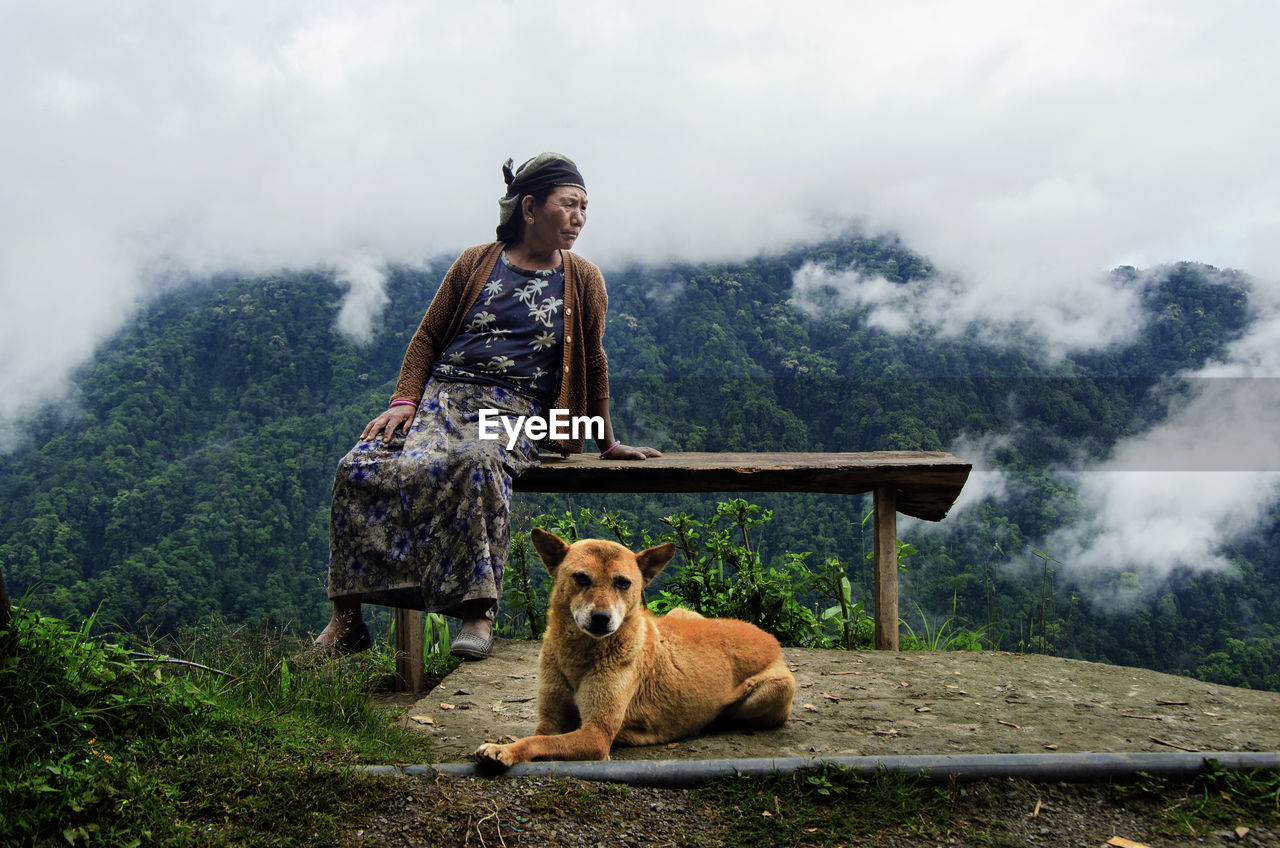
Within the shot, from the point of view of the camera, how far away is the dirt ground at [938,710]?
3.59 m

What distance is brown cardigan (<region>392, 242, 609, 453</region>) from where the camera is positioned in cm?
495

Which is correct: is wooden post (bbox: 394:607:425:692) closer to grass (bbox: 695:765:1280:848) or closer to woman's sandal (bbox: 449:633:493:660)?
woman's sandal (bbox: 449:633:493:660)

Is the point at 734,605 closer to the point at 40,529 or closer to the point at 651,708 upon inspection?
the point at 651,708

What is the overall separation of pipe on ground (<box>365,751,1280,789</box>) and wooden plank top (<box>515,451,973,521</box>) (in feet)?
7.58

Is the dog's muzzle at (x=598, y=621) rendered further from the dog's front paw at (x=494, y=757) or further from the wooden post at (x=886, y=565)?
the wooden post at (x=886, y=565)

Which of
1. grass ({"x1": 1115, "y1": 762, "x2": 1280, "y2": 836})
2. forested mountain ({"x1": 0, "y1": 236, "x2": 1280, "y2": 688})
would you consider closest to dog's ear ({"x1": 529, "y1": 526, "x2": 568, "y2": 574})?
grass ({"x1": 1115, "y1": 762, "x2": 1280, "y2": 836})

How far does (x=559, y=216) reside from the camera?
498 cm

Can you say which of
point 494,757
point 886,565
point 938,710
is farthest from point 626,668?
point 886,565

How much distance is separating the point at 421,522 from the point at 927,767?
2.74 metres

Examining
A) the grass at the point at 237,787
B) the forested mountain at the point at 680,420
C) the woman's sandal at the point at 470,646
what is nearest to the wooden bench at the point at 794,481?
the woman's sandal at the point at 470,646

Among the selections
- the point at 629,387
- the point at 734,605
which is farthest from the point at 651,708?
the point at 629,387

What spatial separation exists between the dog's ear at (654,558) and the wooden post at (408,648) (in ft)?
7.80

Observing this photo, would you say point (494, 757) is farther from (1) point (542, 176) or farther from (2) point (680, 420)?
(2) point (680, 420)

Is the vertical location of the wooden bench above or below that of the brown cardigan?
below
